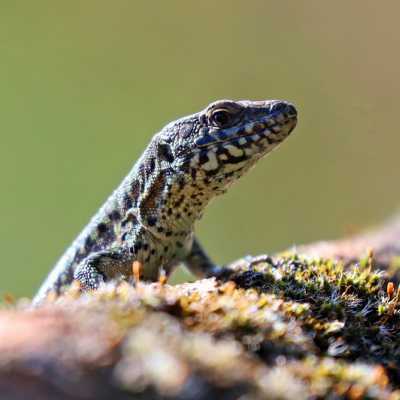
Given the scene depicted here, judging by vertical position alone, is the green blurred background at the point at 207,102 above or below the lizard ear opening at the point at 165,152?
above

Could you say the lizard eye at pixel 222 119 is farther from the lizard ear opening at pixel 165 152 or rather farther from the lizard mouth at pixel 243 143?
the lizard ear opening at pixel 165 152

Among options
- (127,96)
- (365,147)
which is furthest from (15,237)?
(365,147)

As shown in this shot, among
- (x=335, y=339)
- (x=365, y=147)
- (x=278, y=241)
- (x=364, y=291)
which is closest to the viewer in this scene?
(x=335, y=339)

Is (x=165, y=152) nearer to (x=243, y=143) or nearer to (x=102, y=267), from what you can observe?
(x=243, y=143)

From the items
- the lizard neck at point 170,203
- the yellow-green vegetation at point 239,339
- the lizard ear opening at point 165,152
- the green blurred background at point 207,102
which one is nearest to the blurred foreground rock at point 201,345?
the yellow-green vegetation at point 239,339

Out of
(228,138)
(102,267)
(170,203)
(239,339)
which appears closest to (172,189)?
(170,203)

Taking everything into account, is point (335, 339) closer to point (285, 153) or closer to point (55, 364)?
point (55, 364)
